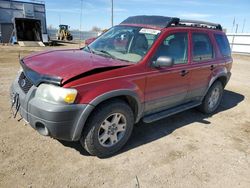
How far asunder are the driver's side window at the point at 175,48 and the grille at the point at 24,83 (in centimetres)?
191

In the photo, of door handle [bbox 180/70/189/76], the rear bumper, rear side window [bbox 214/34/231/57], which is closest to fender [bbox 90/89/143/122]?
the rear bumper

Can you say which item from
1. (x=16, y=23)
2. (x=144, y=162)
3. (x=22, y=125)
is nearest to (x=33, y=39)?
(x=16, y=23)

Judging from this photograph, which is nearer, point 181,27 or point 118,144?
point 118,144

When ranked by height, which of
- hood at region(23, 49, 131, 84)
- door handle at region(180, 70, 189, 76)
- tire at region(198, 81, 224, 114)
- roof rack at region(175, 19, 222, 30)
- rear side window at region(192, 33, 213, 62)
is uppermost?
roof rack at region(175, 19, 222, 30)

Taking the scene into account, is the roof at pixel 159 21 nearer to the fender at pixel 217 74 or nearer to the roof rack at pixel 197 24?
the roof rack at pixel 197 24

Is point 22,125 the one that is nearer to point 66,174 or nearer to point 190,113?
point 66,174

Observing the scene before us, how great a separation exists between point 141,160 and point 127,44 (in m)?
1.88

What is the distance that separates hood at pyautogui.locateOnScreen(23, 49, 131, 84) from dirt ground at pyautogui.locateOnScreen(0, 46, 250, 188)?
118 cm

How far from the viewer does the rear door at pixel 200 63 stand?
479 centimetres

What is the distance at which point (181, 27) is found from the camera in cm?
454

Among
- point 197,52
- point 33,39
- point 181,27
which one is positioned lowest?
point 33,39

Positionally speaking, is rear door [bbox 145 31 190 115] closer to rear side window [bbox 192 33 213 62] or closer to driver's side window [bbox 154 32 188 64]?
driver's side window [bbox 154 32 188 64]

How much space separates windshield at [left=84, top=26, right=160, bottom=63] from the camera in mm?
3984

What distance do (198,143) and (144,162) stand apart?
4.11 ft
